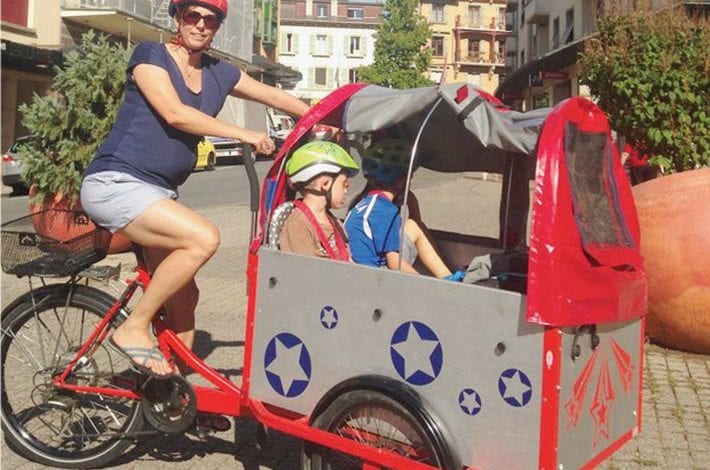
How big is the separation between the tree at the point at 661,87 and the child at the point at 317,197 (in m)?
5.47

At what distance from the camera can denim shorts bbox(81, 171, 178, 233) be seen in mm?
3445

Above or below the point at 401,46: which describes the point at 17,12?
below

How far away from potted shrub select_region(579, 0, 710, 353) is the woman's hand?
3.79 m

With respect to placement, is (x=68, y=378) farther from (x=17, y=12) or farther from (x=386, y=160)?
(x=17, y=12)

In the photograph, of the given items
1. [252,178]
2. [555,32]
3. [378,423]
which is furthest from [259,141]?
[555,32]

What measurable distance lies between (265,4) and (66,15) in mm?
32839

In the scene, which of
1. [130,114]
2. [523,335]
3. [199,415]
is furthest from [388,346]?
[130,114]

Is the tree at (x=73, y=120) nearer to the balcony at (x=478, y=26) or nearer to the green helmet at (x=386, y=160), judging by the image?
the green helmet at (x=386, y=160)

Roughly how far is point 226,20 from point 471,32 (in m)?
55.3

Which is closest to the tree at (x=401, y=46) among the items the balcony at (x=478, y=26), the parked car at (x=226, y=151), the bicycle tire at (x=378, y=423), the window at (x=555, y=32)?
the balcony at (x=478, y=26)

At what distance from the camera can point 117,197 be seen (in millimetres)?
3461

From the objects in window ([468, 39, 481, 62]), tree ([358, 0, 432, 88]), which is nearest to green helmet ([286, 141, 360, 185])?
tree ([358, 0, 432, 88])

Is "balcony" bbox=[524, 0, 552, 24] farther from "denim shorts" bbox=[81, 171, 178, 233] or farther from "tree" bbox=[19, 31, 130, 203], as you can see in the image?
"denim shorts" bbox=[81, 171, 178, 233]

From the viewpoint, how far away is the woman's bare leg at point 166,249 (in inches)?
135
